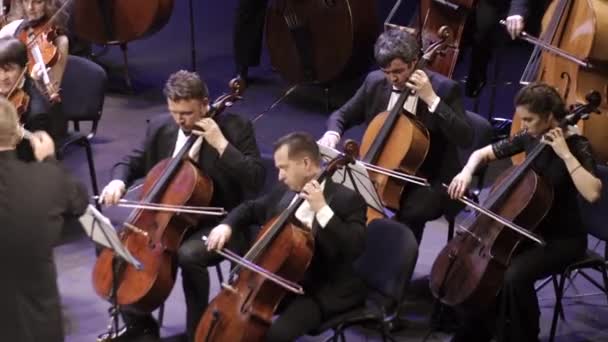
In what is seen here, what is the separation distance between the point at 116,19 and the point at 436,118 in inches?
114

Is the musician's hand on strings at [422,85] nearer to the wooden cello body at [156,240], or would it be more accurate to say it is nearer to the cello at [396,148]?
the cello at [396,148]

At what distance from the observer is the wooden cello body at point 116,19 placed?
647 centimetres

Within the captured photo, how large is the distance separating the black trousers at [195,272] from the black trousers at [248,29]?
288cm

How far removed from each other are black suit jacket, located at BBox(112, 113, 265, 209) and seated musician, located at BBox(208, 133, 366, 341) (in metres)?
0.41

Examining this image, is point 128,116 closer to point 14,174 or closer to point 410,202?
point 410,202

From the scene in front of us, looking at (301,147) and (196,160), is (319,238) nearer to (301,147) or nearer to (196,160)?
(301,147)

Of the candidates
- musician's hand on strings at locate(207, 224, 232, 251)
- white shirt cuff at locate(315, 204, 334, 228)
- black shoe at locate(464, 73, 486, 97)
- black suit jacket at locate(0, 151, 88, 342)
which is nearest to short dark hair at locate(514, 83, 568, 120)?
white shirt cuff at locate(315, 204, 334, 228)

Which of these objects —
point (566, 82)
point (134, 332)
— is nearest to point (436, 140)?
point (566, 82)

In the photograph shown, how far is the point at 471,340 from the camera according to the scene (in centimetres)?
412

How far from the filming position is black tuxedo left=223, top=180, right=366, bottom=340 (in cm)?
362

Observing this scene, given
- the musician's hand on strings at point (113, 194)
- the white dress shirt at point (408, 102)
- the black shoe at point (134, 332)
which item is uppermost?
the white dress shirt at point (408, 102)

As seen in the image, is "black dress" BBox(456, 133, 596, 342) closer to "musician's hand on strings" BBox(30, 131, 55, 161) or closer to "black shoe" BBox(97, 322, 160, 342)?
"black shoe" BBox(97, 322, 160, 342)

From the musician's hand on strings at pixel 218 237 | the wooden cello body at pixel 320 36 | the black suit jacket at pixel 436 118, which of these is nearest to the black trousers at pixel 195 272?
the musician's hand on strings at pixel 218 237

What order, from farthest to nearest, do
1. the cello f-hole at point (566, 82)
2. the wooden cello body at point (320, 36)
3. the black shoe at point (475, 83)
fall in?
the black shoe at point (475, 83), the wooden cello body at point (320, 36), the cello f-hole at point (566, 82)
